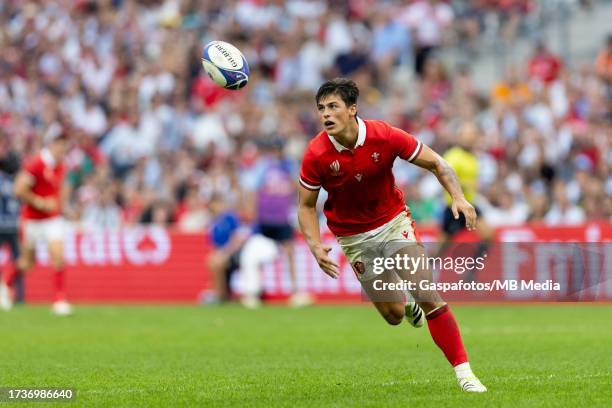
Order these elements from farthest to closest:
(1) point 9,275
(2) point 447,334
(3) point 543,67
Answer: (3) point 543,67 → (1) point 9,275 → (2) point 447,334

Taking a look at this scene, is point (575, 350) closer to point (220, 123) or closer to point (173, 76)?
point (220, 123)

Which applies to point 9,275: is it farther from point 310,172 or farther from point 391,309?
point 310,172

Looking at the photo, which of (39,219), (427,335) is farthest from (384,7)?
(427,335)

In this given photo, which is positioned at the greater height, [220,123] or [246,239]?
[220,123]

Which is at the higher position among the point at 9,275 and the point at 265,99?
the point at 265,99

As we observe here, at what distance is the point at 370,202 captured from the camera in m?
9.40

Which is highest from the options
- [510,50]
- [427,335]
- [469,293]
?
[510,50]

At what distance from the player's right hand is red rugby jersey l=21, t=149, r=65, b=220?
10224 mm

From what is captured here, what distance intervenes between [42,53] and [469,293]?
20615 millimetres

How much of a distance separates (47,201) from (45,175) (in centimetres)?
43

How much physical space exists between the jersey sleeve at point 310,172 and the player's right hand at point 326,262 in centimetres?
49

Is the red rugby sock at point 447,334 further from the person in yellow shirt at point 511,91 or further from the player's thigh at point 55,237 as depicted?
the person in yellow shirt at point 511,91

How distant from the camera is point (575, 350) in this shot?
1195cm

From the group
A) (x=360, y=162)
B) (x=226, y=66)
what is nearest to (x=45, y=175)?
(x=226, y=66)
